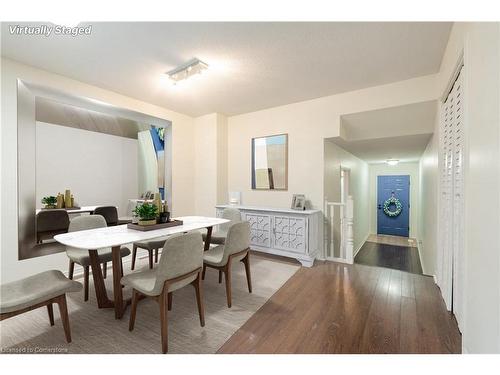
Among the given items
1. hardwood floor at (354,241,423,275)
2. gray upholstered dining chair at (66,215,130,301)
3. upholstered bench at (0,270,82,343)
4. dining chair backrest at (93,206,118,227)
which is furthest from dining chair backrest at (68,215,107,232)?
hardwood floor at (354,241,423,275)

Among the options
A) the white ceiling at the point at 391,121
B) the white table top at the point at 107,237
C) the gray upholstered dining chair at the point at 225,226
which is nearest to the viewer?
the white table top at the point at 107,237

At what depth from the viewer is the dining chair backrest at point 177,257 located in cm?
149

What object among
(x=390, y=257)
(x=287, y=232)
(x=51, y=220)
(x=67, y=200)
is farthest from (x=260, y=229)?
(x=390, y=257)

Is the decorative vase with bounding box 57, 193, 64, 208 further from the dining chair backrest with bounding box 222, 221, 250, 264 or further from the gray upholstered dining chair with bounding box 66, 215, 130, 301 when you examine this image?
the dining chair backrest with bounding box 222, 221, 250, 264

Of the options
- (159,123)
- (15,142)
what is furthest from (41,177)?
(159,123)

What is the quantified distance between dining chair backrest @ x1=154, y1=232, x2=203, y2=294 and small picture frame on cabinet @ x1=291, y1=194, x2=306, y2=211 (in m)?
2.09

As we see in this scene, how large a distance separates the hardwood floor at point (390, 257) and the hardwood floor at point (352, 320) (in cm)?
198

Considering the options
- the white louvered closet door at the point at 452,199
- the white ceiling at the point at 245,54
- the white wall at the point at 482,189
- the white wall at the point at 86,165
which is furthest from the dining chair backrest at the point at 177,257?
the white wall at the point at 86,165

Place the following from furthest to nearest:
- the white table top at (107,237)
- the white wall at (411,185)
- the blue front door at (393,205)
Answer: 1. the blue front door at (393,205)
2. the white wall at (411,185)
3. the white table top at (107,237)

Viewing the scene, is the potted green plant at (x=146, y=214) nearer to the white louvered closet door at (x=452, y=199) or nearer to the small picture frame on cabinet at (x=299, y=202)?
the small picture frame on cabinet at (x=299, y=202)

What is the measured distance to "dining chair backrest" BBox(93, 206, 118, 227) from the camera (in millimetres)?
3416

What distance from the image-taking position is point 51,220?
289 cm

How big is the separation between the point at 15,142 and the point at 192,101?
224cm

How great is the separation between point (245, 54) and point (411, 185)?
6913 millimetres
